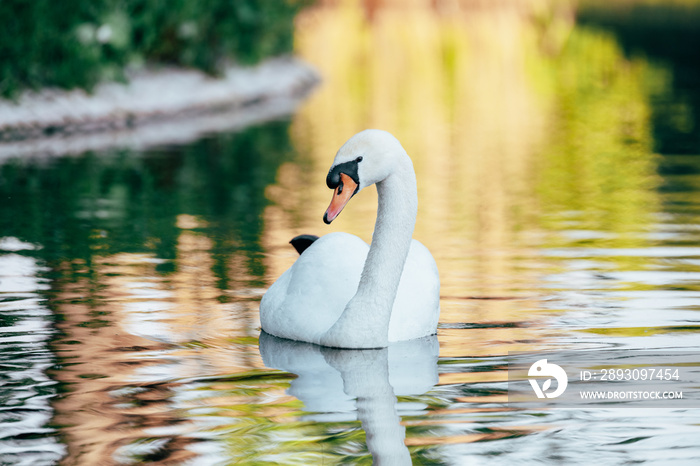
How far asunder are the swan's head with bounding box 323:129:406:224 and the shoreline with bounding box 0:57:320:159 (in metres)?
9.62

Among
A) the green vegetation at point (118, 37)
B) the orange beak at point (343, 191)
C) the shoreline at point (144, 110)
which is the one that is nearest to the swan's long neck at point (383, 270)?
the orange beak at point (343, 191)

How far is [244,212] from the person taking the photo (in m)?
11.6

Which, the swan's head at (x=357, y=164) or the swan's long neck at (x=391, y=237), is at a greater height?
the swan's head at (x=357, y=164)

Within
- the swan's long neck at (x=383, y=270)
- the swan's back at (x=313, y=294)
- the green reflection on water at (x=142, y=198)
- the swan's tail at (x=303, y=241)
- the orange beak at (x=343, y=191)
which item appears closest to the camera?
the orange beak at (x=343, y=191)

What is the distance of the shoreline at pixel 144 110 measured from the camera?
16.9 meters

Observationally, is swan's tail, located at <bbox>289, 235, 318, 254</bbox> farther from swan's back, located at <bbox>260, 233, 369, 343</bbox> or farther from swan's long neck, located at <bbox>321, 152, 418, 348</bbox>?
swan's long neck, located at <bbox>321, 152, 418, 348</bbox>

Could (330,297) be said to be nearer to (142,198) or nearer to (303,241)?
(303,241)

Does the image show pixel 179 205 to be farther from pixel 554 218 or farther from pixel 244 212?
pixel 554 218

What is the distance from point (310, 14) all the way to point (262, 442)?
4485cm

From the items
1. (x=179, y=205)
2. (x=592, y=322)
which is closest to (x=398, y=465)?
(x=592, y=322)

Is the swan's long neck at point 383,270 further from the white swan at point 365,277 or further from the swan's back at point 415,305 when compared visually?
the swan's back at point 415,305

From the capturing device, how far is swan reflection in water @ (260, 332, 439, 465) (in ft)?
16.7

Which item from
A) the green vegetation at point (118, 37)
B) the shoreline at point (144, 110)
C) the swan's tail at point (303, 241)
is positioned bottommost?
the swan's tail at point (303, 241)

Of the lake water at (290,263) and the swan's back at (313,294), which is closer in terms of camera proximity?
the lake water at (290,263)
